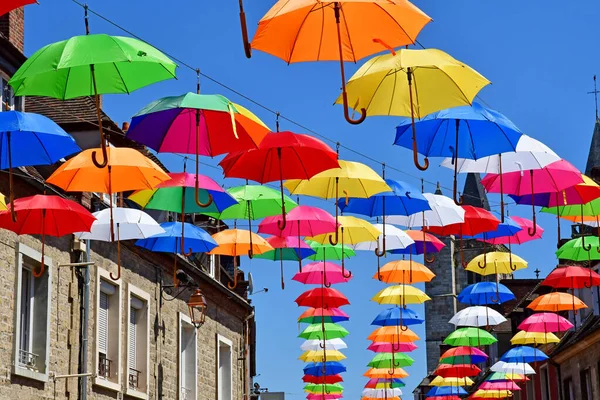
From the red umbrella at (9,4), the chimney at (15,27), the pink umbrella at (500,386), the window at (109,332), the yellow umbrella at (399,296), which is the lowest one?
the red umbrella at (9,4)

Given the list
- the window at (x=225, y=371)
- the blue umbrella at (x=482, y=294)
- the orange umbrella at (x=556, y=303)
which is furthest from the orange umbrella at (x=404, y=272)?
the window at (x=225, y=371)

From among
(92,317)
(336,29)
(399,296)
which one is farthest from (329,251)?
(336,29)

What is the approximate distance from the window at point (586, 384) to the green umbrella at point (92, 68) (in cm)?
2855

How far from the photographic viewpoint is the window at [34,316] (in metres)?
18.9

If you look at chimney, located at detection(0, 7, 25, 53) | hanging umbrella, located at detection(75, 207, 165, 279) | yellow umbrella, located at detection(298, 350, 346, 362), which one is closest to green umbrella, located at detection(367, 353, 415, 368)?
yellow umbrella, located at detection(298, 350, 346, 362)

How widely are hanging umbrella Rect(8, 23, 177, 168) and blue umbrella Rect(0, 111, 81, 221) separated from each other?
1.01 m

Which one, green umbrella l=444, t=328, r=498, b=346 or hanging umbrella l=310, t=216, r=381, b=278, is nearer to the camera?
hanging umbrella l=310, t=216, r=381, b=278

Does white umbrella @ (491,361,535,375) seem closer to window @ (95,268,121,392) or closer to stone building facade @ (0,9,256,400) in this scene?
stone building facade @ (0,9,256,400)

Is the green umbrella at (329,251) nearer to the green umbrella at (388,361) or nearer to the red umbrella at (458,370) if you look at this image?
the red umbrella at (458,370)

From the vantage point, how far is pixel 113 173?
15641 millimetres

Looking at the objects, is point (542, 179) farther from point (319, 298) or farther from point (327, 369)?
point (327, 369)

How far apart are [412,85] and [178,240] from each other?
24.8 ft

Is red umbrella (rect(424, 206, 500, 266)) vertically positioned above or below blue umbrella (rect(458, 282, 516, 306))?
below

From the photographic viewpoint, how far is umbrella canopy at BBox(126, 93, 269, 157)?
13828mm
